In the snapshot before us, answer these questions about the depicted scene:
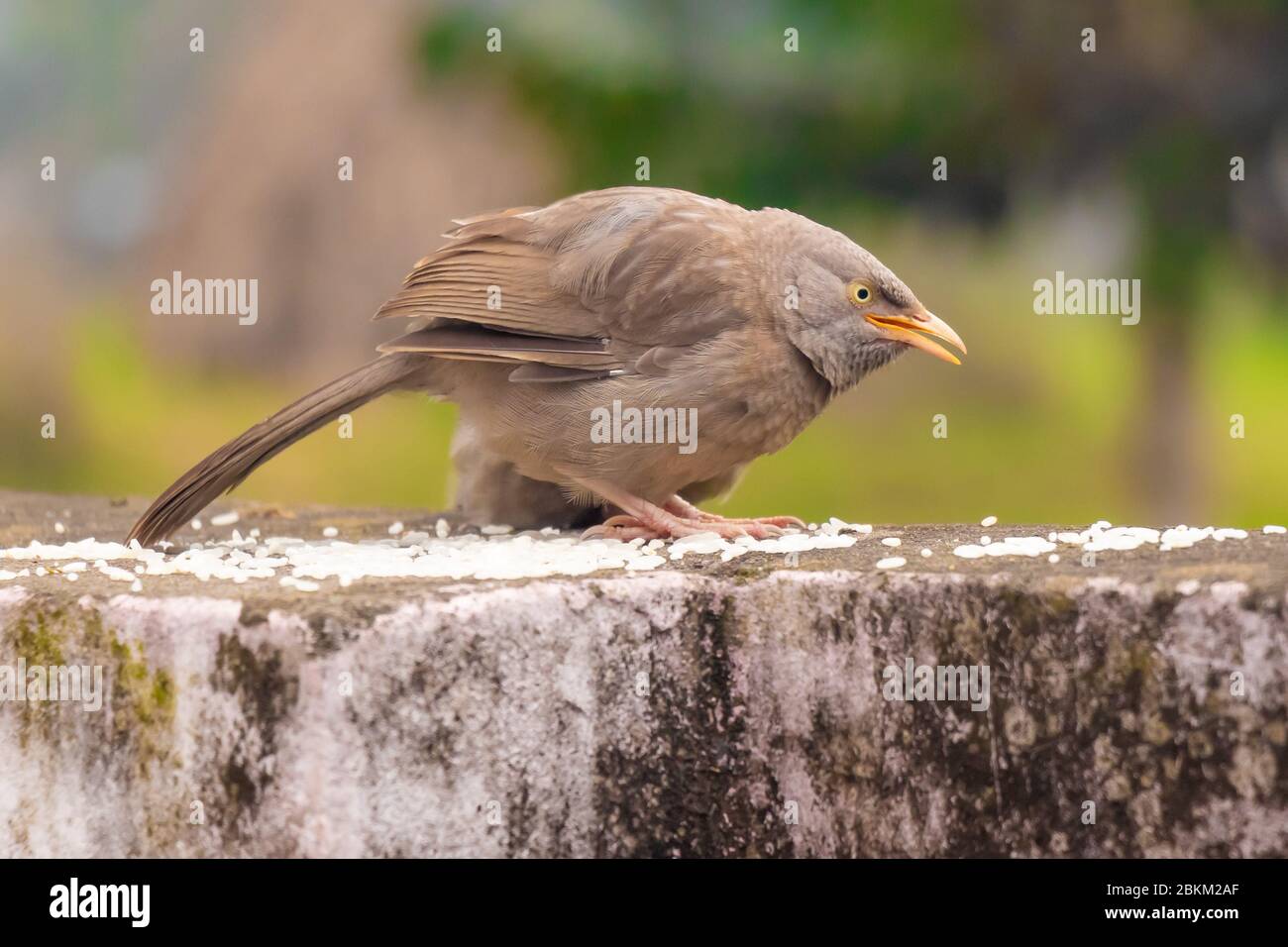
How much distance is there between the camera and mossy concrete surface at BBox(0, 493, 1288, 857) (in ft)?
10.1

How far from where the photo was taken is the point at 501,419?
15.1 ft

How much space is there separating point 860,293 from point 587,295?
2.58 feet

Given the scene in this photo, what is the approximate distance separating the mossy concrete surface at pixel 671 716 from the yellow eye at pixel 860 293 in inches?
50.3

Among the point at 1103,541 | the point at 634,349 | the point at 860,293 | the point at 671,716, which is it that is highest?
the point at 860,293

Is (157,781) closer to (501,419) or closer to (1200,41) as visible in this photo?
(501,419)

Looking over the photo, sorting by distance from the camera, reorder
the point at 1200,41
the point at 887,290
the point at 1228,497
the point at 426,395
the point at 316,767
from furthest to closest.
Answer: the point at 1228,497 → the point at 1200,41 → the point at 426,395 → the point at 887,290 → the point at 316,767

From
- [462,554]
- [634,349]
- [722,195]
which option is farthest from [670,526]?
[722,195]

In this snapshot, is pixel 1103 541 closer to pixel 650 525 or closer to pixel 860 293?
pixel 860 293

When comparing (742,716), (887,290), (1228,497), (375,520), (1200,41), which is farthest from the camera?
(1228,497)

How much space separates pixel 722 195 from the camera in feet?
25.9

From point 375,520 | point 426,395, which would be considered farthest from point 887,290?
point 375,520

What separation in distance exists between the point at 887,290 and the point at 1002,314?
6.87 meters

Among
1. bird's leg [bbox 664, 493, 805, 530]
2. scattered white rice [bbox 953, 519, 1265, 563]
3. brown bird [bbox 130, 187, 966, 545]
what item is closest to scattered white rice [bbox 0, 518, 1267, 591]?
scattered white rice [bbox 953, 519, 1265, 563]

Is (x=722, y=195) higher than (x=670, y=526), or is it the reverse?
(x=722, y=195)
